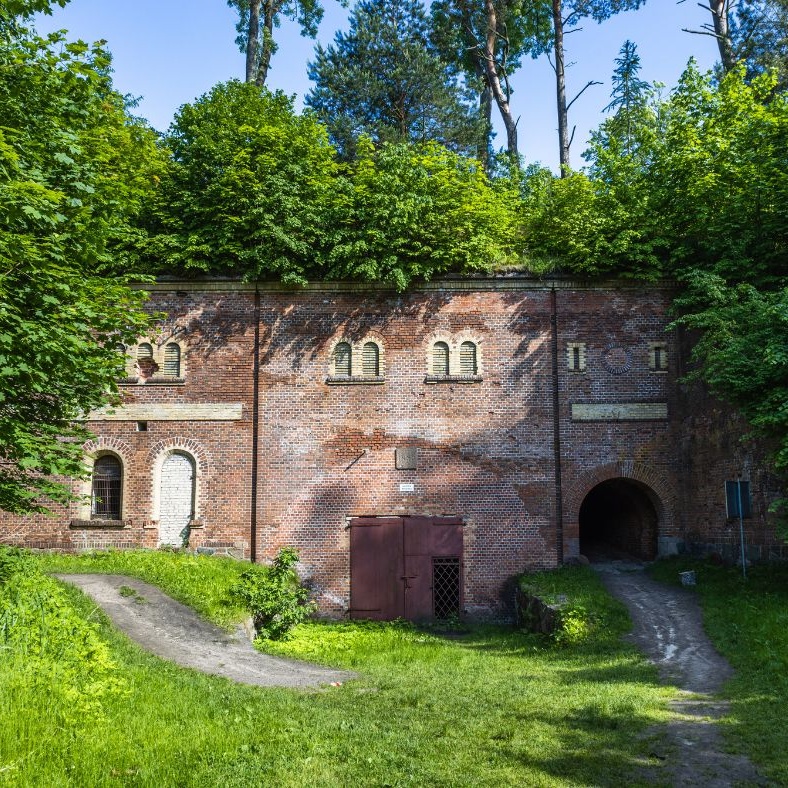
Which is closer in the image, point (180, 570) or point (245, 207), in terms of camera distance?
point (180, 570)

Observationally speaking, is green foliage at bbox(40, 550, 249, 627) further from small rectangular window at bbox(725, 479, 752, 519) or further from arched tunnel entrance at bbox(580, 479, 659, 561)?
small rectangular window at bbox(725, 479, 752, 519)

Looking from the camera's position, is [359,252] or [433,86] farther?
[433,86]

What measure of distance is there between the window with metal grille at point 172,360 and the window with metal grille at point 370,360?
14.3ft

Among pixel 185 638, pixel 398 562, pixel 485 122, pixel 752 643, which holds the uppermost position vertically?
pixel 485 122

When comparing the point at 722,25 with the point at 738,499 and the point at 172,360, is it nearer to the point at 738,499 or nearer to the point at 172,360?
the point at 738,499

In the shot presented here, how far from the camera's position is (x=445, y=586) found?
656 inches

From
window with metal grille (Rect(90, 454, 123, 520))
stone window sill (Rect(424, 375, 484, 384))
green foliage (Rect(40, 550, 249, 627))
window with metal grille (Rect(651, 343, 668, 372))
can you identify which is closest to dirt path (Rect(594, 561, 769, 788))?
window with metal grille (Rect(651, 343, 668, 372))

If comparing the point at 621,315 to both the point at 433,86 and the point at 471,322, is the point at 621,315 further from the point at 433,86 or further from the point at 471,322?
the point at 433,86

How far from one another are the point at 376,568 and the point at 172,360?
6.84 m

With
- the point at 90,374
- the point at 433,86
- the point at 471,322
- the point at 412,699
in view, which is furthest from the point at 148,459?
the point at 433,86

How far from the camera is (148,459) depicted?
17047 millimetres

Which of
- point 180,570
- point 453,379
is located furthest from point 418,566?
point 180,570

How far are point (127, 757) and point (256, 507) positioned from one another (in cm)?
1075

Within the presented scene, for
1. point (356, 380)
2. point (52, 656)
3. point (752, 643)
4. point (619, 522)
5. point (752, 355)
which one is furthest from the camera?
point (619, 522)
